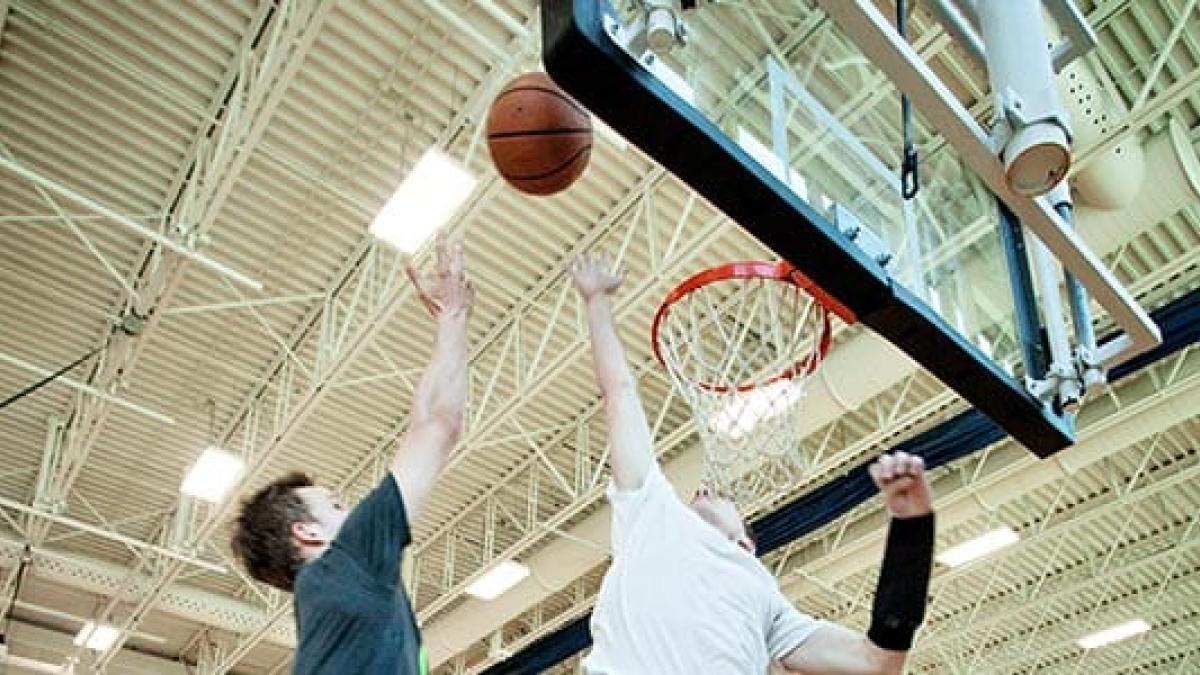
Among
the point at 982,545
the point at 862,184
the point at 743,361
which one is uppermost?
the point at 982,545

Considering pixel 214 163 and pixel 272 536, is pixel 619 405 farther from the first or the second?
pixel 214 163

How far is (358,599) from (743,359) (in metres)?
4.21

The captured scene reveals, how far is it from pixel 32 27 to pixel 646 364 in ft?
16.6

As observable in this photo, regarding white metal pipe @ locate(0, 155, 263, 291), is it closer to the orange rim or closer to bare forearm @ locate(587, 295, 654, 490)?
the orange rim

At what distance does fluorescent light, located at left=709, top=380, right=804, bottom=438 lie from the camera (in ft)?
18.4

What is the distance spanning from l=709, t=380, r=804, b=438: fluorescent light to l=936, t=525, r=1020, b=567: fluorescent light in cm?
628

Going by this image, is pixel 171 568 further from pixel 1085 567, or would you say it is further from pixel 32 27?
pixel 1085 567

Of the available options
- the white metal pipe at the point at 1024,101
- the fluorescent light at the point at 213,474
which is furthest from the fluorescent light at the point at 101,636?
the white metal pipe at the point at 1024,101

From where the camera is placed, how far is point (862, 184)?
3514 millimetres

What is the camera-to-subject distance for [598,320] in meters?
2.89

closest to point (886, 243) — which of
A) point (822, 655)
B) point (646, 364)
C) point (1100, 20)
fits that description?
point (822, 655)

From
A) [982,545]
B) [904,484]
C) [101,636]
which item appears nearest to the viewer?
[904,484]

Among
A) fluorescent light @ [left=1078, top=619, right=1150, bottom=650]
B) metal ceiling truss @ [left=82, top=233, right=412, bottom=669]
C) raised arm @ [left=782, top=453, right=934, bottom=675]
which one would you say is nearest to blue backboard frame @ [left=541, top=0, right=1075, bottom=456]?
raised arm @ [left=782, top=453, right=934, bottom=675]

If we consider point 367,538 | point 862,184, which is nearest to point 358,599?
point 367,538
